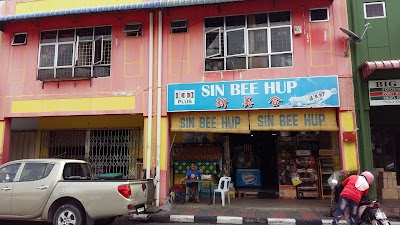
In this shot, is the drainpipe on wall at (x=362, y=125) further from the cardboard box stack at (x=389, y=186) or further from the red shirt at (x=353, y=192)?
the red shirt at (x=353, y=192)

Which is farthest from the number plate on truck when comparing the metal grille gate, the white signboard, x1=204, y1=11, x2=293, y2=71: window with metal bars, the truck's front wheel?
the white signboard

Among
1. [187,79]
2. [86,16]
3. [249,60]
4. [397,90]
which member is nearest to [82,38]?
[86,16]

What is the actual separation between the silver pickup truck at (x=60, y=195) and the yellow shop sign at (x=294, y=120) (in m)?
4.14

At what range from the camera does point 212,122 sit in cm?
1059

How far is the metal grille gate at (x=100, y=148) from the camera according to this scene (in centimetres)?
1280

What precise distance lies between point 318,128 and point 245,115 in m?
2.14

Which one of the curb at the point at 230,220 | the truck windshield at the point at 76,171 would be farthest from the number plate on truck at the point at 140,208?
the truck windshield at the point at 76,171

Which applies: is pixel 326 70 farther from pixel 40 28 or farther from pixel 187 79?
pixel 40 28

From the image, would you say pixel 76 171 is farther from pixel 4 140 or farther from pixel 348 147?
pixel 348 147

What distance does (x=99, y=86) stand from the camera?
1121 centimetres

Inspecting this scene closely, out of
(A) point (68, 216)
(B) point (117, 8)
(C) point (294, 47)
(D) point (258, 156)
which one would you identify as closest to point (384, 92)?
(C) point (294, 47)

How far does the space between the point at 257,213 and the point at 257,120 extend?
8.89 ft

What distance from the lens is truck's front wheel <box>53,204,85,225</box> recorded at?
280 inches

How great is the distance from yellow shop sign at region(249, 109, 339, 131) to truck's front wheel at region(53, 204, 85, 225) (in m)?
5.40
